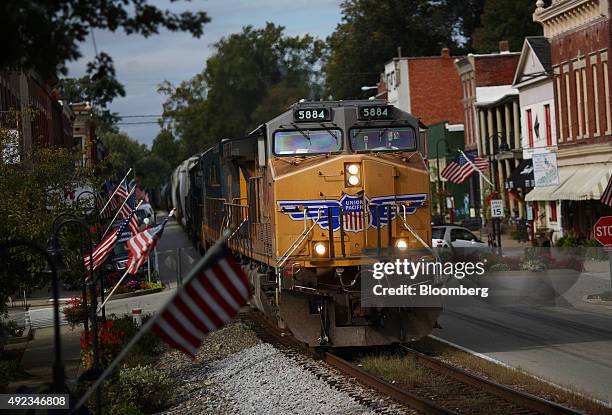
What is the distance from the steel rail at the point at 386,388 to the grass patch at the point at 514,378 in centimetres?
180

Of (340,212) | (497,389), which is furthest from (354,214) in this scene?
(497,389)

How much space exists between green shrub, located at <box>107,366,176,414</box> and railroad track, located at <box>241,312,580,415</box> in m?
2.55

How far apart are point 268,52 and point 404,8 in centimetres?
2304

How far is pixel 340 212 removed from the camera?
17.7 meters

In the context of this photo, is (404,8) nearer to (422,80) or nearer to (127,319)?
(422,80)

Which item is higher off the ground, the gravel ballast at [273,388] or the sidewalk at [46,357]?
the gravel ballast at [273,388]

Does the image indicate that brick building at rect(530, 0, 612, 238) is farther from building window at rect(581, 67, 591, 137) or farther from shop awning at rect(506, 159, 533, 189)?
shop awning at rect(506, 159, 533, 189)

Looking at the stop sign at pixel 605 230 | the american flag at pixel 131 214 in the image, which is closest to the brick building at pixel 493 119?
the stop sign at pixel 605 230

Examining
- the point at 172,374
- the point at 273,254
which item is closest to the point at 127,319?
the point at 172,374

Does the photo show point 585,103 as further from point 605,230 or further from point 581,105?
point 605,230

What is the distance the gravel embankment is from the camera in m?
14.8

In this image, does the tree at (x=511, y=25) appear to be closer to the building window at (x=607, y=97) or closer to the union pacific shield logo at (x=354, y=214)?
the building window at (x=607, y=97)

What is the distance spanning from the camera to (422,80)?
78.2 m

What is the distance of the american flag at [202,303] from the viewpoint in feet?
28.3
